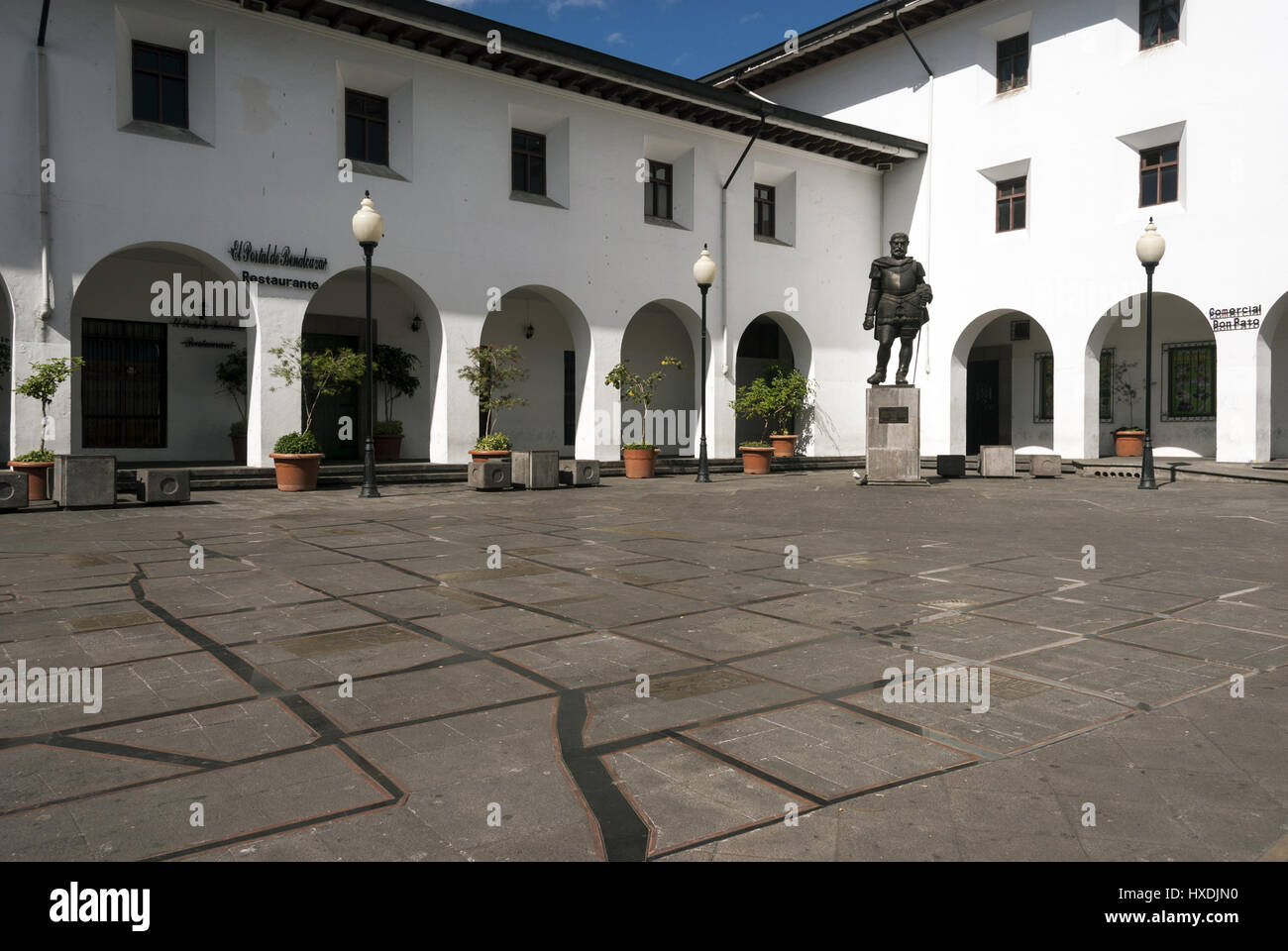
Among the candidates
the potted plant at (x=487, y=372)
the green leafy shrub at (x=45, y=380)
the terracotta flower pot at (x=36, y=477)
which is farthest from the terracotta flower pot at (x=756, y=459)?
the terracotta flower pot at (x=36, y=477)

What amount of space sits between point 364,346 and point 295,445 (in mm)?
6160

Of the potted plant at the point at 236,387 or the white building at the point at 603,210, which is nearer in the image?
the white building at the point at 603,210

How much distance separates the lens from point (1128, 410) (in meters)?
24.4

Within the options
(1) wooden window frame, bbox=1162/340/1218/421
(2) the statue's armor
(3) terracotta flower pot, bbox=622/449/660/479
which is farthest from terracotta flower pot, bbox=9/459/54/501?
(1) wooden window frame, bbox=1162/340/1218/421

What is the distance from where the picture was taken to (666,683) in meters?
4.59

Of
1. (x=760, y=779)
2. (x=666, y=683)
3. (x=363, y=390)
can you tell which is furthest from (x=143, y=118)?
(x=760, y=779)

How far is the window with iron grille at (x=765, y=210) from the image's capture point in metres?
24.4

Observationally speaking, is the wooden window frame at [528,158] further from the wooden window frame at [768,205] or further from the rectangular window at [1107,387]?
the rectangular window at [1107,387]

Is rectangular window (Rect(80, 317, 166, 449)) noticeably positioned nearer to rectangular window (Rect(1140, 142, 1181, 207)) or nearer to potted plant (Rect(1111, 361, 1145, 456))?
rectangular window (Rect(1140, 142, 1181, 207))

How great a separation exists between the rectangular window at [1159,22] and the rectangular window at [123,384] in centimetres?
2132

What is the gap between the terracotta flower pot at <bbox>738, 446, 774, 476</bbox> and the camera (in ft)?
72.0

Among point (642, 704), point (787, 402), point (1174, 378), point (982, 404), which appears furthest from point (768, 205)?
point (642, 704)

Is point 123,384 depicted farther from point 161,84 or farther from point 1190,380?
point 1190,380
